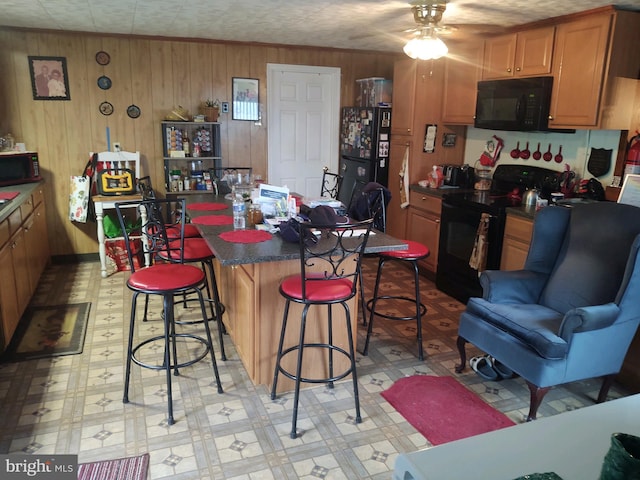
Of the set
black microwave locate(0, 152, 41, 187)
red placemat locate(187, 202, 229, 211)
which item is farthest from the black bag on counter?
black microwave locate(0, 152, 41, 187)

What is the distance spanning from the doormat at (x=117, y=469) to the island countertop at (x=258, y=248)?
0.97 meters

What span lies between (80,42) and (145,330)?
3026 mm

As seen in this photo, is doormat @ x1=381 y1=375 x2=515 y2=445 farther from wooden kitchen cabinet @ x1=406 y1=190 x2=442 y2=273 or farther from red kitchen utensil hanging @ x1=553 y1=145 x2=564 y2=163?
red kitchen utensil hanging @ x1=553 y1=145 x2=564 y2=163

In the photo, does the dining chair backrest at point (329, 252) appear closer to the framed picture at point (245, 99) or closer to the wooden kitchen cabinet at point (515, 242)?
the wooden kitchen cabinet at point (515, 242)

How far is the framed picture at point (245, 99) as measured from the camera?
5410mm

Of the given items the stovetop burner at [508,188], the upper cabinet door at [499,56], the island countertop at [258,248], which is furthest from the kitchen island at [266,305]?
the upper cabinet door at [499,56]

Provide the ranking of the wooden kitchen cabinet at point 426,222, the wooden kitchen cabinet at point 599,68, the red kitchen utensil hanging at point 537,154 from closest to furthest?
the wooden kitchen cabinet at point 599,68, the red kitchen utensil hanging at point 537,154, the wooden kitchen cabinet at point 426,222

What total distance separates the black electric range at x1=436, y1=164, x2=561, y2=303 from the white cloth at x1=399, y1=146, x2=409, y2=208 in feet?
1.86

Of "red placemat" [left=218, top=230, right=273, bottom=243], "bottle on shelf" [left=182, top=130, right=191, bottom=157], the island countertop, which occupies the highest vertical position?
"bottle on shelf" [left=182, top=130, right=191, bottom=157]

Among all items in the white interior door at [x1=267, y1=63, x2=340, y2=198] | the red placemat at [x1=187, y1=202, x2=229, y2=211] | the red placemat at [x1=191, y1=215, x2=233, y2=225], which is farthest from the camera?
the white interior door at [x1=267, y1=63, x2=340, y2=198]

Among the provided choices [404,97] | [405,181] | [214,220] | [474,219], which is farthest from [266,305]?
[404,97]

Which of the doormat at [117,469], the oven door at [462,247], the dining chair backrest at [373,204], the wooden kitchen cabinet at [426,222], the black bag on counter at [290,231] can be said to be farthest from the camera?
the wooden kitchen cabinet at [426,222]

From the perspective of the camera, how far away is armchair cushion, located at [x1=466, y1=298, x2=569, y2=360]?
8.08ft

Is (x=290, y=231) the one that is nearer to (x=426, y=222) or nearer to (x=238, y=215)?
(x=238, y=215)
